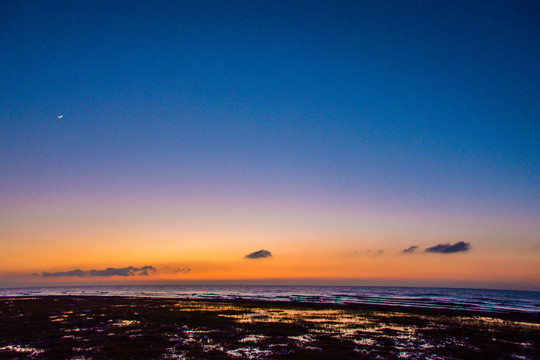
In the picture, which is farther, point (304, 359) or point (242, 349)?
point (242, 349)

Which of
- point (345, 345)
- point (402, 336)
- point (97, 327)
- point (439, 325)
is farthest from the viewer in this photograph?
point (439, 325)

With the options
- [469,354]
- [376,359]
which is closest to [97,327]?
[376,359]

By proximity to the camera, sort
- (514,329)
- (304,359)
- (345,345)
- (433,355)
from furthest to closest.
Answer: (514,329) → (345,345) → (433,355) → (304,359)

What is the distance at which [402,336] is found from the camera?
2470 cm

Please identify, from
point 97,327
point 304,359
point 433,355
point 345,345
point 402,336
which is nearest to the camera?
point 304,359

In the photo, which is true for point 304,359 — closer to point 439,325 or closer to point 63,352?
point 63,352

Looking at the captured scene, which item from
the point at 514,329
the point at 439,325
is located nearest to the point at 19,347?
the point at 439,325

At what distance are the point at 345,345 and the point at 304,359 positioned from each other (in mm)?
5029

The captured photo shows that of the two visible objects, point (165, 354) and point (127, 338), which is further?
point (127, 338)

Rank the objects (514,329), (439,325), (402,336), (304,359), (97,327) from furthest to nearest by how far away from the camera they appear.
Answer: (439,325), (514,329), (97,327), (402,336), (304,359)

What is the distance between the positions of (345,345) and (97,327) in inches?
821

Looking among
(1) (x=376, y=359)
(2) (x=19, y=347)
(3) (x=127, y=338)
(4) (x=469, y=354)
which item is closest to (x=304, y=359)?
(1) (x=376, y=359)

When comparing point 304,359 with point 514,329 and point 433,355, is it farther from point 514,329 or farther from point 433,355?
point 514,329

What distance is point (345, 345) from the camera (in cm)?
2058
